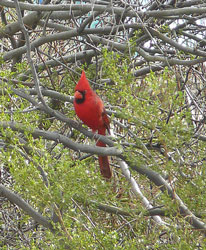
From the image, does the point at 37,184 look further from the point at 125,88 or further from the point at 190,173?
the point at 190,173

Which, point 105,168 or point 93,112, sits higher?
point 93,112

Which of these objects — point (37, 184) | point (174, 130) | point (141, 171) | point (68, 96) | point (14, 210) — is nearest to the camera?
point (174, 130)

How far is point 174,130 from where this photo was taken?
1988mm

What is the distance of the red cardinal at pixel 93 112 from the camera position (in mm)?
3204

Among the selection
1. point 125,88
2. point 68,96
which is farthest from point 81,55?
point 125,88

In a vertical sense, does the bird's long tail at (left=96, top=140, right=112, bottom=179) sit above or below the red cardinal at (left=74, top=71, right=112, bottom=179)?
below

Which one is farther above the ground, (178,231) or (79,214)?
(178,231)

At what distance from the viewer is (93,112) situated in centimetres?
340

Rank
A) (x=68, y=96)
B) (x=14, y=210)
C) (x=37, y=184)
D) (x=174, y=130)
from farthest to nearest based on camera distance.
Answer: (x=14, y=210) < (x=68, y=96) < (x=37, y=184) < (x=174, y=130)

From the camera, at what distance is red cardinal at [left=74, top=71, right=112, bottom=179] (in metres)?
3.20

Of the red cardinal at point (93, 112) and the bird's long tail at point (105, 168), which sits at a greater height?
the red cardinal at point (93, 112)

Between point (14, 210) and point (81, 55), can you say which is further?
point (14, 210)

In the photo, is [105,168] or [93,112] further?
[93,112]

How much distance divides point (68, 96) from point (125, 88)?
1.09 meters
